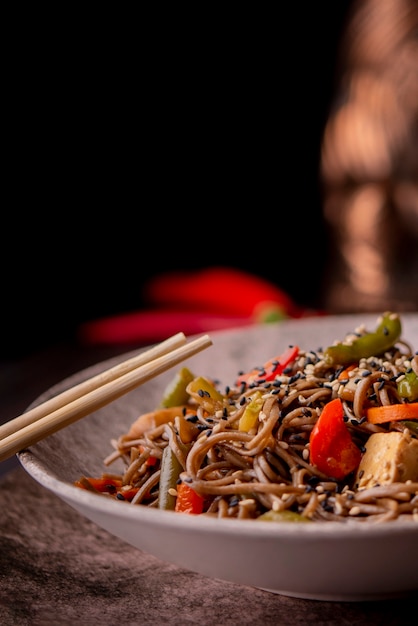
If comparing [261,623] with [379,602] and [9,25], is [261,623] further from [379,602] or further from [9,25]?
[9,25]

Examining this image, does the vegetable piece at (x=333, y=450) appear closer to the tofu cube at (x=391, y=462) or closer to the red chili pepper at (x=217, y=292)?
the tofu cube at (x=391, y=462)

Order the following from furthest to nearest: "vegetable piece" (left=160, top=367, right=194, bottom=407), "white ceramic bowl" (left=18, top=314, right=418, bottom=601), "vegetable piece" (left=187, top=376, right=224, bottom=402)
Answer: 1. "vegetable piece" (left=160, top=367, right=194, bottom=407)
2. "vegetable piece" (left=187, top=376, right=224, bottom=402)
3. "white ceramic bowl" (left=18, top=314, right=418, bottom=601)

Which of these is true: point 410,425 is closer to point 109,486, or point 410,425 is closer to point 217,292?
point 109,486

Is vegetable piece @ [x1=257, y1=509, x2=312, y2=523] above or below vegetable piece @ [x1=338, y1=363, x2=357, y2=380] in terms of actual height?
below

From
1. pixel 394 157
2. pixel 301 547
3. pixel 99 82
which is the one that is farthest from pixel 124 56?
pixel 301 547

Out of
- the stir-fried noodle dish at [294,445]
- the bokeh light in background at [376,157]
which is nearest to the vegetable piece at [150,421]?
the stir-fried noodle dish at [294,445]

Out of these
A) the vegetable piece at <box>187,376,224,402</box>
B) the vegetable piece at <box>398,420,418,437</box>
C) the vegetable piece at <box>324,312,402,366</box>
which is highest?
the vegetable piece at <box>324,312,402,366</box>

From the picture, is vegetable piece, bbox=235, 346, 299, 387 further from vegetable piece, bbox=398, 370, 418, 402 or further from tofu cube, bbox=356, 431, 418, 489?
tofu cube, bbox=356, 431, 418, 489

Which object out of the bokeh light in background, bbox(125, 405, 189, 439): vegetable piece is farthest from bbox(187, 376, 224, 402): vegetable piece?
the bokeh light in background
